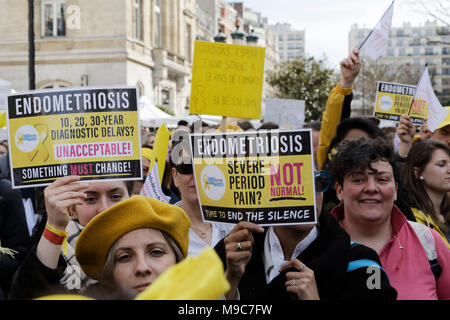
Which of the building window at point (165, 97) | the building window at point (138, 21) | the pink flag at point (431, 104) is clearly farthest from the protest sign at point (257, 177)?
the building window at point (165, 97)

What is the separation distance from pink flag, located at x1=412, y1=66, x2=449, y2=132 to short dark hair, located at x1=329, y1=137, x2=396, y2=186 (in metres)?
2.58

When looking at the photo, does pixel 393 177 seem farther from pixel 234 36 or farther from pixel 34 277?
pixel 234 36

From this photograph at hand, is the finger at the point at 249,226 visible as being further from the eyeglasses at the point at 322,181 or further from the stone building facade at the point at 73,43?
the stone building facade at the point at 73,43

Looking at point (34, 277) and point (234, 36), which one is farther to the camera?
point (234, 36)

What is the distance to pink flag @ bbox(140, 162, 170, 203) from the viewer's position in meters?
4.14

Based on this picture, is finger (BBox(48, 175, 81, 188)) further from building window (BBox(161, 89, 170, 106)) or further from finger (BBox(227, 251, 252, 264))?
building window (BBox(161, 89, 170, 106))

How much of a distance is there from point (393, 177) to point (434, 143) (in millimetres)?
1315

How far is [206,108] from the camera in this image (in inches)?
171

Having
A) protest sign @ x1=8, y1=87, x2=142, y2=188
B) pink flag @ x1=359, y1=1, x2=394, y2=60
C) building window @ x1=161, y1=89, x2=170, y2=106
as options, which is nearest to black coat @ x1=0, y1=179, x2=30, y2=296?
protest sign @ x1=8, y1=87, x2=142, y2=188

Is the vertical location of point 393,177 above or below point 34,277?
above

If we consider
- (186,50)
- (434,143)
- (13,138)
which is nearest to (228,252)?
(13,138)

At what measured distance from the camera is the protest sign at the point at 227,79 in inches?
172
